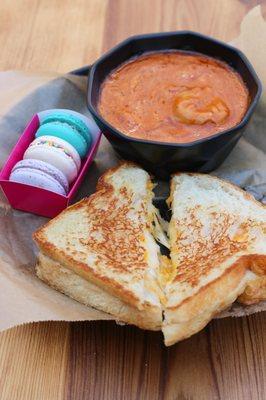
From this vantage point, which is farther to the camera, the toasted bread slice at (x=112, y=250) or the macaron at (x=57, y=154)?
the macaron at (x=57, y=154)

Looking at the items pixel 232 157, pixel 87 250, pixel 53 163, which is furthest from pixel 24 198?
pixel 232 157

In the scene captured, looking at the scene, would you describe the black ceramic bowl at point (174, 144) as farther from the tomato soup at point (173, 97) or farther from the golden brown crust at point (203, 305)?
the golden brown crust at point (203, 305)

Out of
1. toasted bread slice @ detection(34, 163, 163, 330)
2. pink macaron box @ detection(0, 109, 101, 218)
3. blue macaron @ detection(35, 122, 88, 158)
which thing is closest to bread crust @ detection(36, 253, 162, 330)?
toasted bread slice @ detection(34, 163, 163, 330)

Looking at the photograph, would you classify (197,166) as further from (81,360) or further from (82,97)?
Result: (81,360)

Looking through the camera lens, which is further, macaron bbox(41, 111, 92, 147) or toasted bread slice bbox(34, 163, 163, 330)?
macaron bbox(41, 111, 92, 147)

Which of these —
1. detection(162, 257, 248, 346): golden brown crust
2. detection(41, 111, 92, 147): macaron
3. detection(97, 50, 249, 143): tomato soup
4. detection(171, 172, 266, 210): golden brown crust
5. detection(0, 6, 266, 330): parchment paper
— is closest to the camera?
detection(162, 257, 248, 346): golden brown crust

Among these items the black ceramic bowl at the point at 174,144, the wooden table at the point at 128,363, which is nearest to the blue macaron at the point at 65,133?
the black ceramic bowl at the point at 174,144

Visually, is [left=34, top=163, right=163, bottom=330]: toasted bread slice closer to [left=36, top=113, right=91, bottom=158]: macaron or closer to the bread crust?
the bread crust
